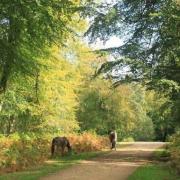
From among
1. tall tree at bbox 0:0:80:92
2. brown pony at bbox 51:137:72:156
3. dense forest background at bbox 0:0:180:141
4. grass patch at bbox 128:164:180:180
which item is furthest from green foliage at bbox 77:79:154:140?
grass patch at bbox 128:164:180:180

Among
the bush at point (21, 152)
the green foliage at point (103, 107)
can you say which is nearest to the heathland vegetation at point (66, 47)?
the bush at point (21, 152)

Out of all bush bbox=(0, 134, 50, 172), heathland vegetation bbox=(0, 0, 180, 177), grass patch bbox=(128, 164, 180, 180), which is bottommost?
grass patch bbox=(128, 164, 180, 180)

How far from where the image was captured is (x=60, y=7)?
64.8 feet

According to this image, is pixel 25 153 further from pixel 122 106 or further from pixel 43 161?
pixel 122 106

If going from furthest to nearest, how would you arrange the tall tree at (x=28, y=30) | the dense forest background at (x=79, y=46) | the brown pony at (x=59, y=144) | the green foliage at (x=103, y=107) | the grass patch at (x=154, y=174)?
the green foliage at (x=103, y=107)
the brown pony at (x=59, y=144)
the dense forest background at (x=79, y=46)
the tall tree at (x=28, y=30)
the grass patch at (x=154, y=174)

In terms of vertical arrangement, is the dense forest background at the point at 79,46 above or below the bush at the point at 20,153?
above

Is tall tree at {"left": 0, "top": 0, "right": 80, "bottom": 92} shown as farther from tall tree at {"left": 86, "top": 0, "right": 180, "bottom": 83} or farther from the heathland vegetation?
tall tree at {"left": 86, "top": 0, "right": 180, "bottom": 83}

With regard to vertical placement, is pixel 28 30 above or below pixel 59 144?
above

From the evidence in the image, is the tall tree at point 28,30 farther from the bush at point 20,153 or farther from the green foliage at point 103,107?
the green foliage at point 103,107

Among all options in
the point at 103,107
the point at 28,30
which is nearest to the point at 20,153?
the point at 28,30

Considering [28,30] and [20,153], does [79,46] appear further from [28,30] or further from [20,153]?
[28,30]

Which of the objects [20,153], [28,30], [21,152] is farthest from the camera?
[21,152]

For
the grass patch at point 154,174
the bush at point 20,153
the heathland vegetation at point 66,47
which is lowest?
the grass patch at point 154,174

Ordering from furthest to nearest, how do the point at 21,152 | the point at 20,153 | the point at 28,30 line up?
the point at 21,152, the point at 20,153, the point at 28,30
